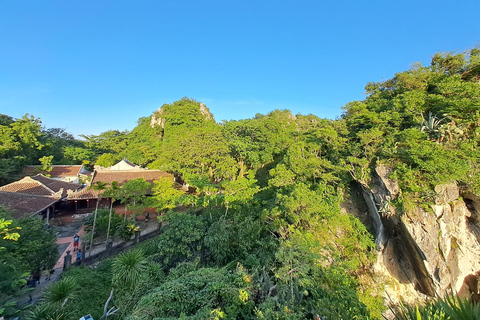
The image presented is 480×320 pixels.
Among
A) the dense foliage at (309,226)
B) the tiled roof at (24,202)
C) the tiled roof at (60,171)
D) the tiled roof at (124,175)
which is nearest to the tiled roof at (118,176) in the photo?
the tiled roof at (124,175)

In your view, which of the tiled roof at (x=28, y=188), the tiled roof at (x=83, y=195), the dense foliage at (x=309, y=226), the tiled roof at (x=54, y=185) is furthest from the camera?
the tiled roof at (x=54, y=185)

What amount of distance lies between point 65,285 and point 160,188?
24.9 ft

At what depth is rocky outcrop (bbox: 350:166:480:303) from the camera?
8.34m

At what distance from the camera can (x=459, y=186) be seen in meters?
8.73

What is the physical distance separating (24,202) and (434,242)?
71.7ft

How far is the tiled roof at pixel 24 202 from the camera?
485 inches

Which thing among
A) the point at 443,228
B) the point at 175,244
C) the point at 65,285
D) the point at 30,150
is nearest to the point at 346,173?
the point at 443,228

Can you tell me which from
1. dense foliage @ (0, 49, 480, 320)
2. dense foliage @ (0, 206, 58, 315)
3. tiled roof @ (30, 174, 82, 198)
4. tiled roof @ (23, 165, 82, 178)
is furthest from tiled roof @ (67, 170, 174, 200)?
tiled roof @ (23, 165, 82, 178)

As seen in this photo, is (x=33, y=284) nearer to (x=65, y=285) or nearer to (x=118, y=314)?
(x=65, y=285)

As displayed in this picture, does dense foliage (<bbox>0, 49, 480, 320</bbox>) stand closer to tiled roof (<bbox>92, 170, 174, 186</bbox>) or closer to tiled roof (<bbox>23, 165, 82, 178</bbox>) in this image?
tiled roof (<bbox>92, 170, 174, 186</bbox>)

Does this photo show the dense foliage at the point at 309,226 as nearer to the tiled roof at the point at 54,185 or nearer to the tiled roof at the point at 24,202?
the tiled roof at the point at 24,202

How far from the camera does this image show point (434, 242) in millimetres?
8352

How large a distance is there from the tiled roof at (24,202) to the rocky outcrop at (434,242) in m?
18.9

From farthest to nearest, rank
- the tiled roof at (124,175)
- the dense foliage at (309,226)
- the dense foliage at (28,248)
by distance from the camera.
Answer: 1. the tiled roof at (124,175)
2. the dense foliage at (28,248)
3. the dense foliage at (309,226)
